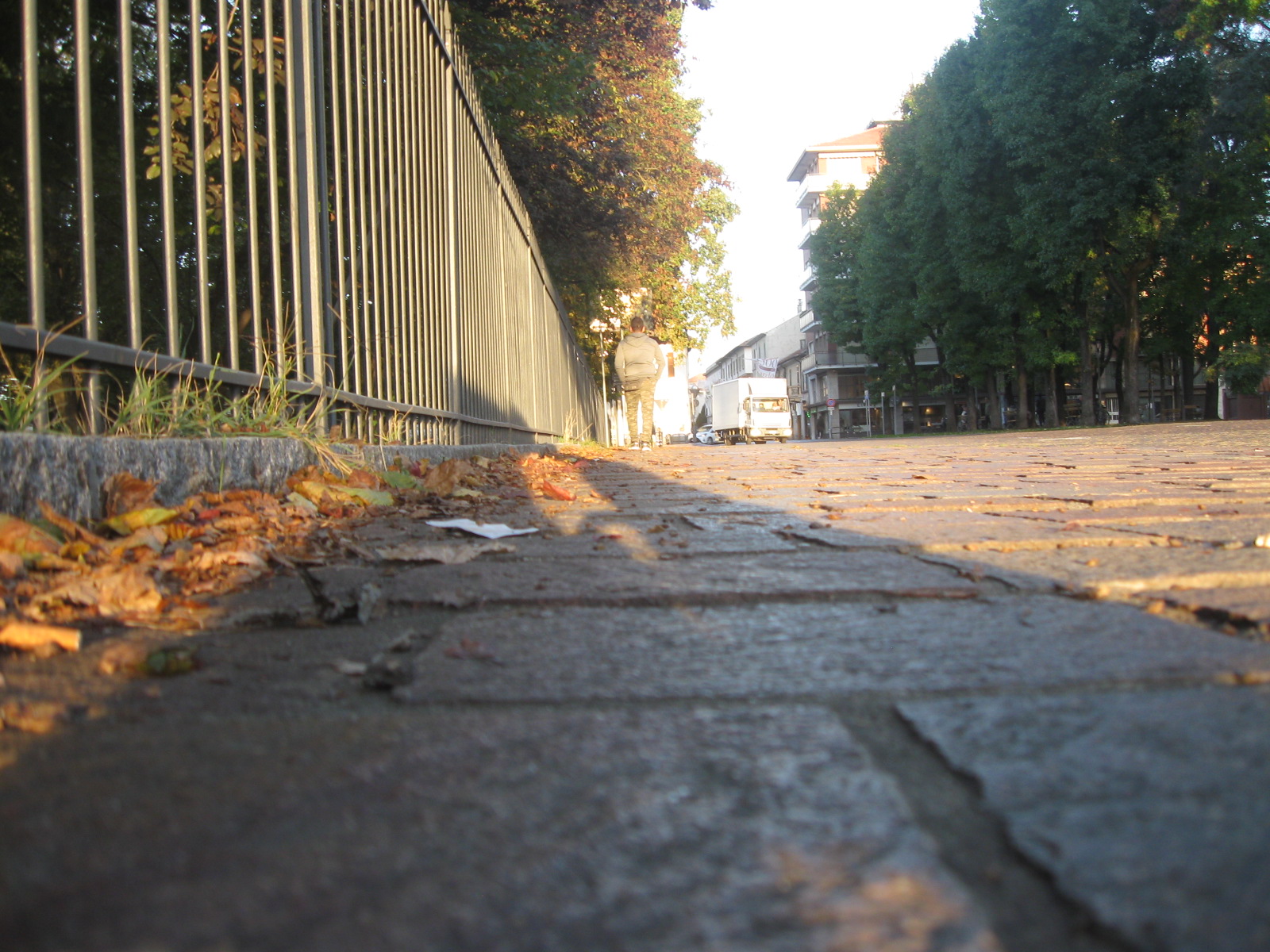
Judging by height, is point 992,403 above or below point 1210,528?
above

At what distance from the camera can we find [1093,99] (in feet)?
84.5

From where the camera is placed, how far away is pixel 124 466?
7.25ft

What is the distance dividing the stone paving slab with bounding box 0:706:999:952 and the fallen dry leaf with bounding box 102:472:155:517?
3.82 feet

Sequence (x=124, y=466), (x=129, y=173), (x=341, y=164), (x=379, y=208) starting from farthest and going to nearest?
1. (x=379, y=208)
2. (x=341, y=164)
3. (x=129, y=173)
4. (x=124, y=466)

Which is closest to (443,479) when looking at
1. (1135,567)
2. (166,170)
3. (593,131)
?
(166,170)

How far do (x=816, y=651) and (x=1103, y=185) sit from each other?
28698 millimetres

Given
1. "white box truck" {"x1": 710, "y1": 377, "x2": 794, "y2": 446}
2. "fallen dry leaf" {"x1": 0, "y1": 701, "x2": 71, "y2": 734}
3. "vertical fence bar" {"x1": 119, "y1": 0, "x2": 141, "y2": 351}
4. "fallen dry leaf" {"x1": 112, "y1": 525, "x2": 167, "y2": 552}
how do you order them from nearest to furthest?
"fallen dry leaf" {"x1": 0, "y1": 701, "x2": 71, "y2": 734} → "fallen dry leaf" {"x1": 112, "y1": 525, "x2": 167, "y2": 552} → "vertical fence bar" {"x1": 119, "y1": 0, "x2": 141, "y2": 351} → "white box truck" {"x1": 710, "y1": 377, "x2": 794, "y2": 446}

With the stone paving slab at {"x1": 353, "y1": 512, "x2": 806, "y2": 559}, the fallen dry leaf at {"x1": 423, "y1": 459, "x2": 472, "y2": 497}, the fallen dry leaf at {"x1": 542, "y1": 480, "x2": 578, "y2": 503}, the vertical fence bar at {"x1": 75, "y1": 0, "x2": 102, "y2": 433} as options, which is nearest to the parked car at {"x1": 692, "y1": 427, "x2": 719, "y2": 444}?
the fallen dry leaf at {"x1": 542, "y1": 480, "x2": 578, "y2": 503}

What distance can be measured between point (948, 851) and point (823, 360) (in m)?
67.4

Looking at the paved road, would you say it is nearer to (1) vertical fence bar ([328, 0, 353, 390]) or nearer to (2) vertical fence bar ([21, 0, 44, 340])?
(2) vertical fence bar ([21, 0, 44, 340])

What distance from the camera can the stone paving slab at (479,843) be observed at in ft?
2.24

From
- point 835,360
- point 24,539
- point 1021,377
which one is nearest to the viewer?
point 24,539

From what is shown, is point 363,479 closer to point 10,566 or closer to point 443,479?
point 443,479

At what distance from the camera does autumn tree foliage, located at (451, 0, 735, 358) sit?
35.2ft
